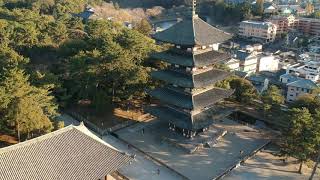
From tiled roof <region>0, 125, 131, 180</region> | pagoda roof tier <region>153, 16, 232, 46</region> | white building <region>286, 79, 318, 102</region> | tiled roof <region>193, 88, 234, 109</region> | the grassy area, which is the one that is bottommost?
white building <region>286, 79, 318, 102</region>

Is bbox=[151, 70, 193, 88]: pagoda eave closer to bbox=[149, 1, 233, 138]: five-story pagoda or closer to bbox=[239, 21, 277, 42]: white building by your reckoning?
bbox=[149, 1, 233, 138]: five-story pagoda

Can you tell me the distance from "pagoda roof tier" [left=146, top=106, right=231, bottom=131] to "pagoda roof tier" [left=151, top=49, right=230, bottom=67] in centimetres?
492

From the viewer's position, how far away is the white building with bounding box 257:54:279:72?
79.4 metres

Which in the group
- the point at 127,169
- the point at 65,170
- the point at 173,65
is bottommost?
the point at 127,169

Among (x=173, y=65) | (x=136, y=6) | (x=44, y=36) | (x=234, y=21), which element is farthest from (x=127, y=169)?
(x=136, y=6)

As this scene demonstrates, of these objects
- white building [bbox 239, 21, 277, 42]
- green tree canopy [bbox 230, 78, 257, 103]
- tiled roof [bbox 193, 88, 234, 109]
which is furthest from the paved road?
white building [bbox 239, 21, 277, 42]

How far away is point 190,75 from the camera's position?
3262 cm

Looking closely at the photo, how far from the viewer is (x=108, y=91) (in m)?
41.0

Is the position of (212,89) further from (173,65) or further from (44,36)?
(44,36)

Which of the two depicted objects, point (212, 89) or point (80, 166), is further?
point (212, 89)

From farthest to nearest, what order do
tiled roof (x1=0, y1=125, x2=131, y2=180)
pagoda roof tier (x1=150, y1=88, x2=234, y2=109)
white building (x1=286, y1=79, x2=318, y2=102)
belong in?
white building (x1=286, y1=79, x2=318, y2=102) → pagoda roof tier (x1=150, y1=88, x2=234, y2=109) → tiled roof (x1=0, y1=125, x2=131, y2=180)

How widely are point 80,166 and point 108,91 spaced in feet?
61.4

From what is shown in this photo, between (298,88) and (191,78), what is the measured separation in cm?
3419

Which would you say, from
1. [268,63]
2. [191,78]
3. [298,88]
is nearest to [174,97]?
[191,78]
